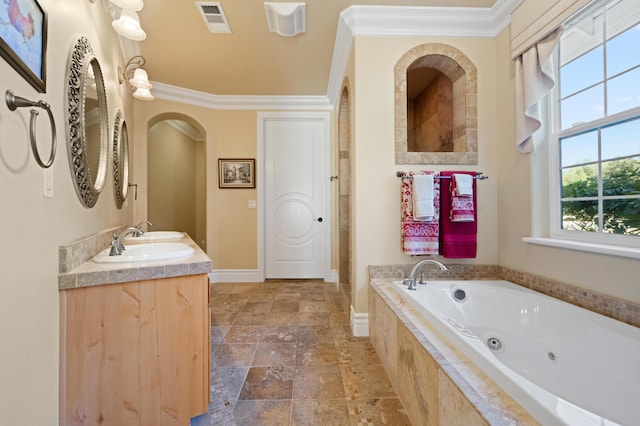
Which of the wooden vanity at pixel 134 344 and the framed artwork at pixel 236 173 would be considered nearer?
the wooden vanity at pixel 134 344

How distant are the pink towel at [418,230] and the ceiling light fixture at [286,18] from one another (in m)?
1.48

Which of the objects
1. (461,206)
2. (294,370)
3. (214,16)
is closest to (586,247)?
(461,206)

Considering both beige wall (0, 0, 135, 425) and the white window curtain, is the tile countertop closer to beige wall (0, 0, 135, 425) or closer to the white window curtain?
beige wall (0, 0, 135, 425)

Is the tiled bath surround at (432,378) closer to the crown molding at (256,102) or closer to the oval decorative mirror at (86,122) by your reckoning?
the oval decorative mirror at (86,122)

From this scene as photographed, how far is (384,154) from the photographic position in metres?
2.11

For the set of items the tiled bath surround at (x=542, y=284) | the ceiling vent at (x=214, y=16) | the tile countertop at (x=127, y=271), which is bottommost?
the tiled bath surround at (x=542, y=284)

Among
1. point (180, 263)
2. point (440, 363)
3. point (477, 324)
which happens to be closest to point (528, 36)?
point (477, 324)

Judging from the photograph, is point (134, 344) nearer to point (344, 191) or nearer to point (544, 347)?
point (544, 347)

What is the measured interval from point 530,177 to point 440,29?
52.2 inches

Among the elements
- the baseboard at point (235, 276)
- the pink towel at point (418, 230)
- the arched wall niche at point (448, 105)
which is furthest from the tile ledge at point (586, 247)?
the baseboard at point (235, 276)

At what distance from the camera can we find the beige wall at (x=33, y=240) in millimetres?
781

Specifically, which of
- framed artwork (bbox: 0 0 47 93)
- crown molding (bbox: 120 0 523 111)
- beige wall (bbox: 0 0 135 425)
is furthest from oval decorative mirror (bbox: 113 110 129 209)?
framed artwork (bbox: 0 0 47 93)

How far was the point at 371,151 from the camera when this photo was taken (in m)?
2.11

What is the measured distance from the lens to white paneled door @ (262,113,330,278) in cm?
360
